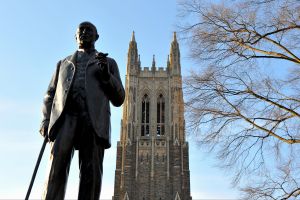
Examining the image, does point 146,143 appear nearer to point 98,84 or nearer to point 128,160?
point 128,160

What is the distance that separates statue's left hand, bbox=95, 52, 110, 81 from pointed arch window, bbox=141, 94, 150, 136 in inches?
1569

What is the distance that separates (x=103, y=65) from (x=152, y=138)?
128ft

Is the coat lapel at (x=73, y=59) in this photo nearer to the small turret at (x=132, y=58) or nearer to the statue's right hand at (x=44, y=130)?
the statue's right hand at (x=44, y=130)

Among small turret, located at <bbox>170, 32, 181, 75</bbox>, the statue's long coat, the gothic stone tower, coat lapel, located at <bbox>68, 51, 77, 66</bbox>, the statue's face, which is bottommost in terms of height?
the statue's long coat

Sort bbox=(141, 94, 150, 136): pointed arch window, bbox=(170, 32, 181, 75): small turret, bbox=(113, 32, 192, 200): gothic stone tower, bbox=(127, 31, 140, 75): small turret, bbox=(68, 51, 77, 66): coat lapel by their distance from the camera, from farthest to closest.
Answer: bbox=(170, 32, 181, 75): small turret → bbox=(127, 31, 140, 75): small turret → bbox=(141, 94, 150, 136): pointed arch window → bbox=(113, 32, 192, 200): gothic stone tower → bbox=(68, 51, 77, 66): coat lapel

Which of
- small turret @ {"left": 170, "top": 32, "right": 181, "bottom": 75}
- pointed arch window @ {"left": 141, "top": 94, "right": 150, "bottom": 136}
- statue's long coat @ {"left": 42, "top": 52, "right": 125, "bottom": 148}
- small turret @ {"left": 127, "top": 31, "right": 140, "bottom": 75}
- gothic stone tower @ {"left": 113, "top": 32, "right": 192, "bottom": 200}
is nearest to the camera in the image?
statue's long coat @ {"left": 42, "top": 52, "right": 125, "bottom": 148}

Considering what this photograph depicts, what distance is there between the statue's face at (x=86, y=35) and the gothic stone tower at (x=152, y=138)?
33761mm

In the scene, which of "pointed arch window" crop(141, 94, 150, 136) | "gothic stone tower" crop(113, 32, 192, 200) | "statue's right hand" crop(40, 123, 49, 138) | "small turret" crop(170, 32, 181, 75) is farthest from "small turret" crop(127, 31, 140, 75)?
"statue's right hand" crop(40, 123, 49, 138)

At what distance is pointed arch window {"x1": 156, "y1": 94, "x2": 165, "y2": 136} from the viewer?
4351 cm

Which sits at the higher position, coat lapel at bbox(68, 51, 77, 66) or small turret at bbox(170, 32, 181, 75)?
small turret at bbox(170, 32, 181, 75)

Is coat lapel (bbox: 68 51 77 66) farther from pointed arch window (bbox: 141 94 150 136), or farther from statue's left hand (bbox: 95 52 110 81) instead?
Answer: pointed arch window (bbox: 141 94 150 136)

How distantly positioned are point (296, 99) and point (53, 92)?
5.60 m

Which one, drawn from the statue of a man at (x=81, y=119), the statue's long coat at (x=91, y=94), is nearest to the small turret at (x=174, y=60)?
the statue's long coat at (x=91, y=94)

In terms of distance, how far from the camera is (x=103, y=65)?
3.42 m
